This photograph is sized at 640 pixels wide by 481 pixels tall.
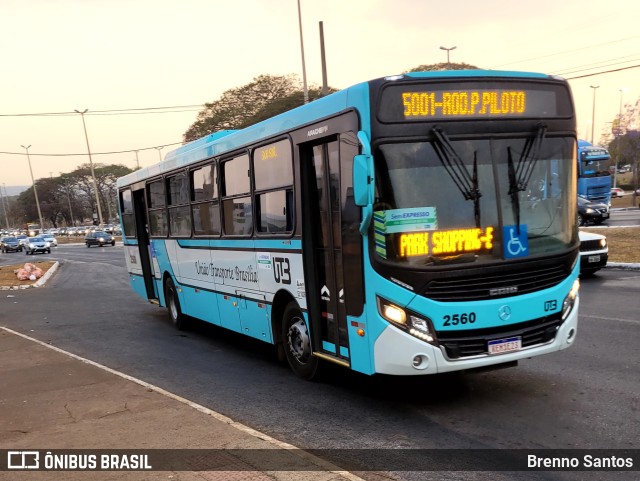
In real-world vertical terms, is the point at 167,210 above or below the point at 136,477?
above

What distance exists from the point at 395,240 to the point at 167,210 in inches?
268

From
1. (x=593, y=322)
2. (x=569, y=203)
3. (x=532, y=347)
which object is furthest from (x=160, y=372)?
(x=593, y=322)

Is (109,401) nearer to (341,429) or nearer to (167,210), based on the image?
(341,429)

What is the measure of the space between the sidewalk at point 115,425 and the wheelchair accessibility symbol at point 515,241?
2520 millimetres

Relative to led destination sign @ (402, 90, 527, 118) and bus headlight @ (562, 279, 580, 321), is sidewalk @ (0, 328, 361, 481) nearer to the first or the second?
bus headlight @ (562, 279, 580, 321)

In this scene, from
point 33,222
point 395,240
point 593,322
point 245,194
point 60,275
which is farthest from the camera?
point 33,222

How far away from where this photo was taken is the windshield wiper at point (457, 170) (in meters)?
5.05

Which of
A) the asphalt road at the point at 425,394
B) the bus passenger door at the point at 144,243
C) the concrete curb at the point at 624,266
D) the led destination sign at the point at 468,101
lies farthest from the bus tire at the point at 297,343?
the concrete curb at the point at 624,266

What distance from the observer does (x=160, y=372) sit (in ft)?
24.9

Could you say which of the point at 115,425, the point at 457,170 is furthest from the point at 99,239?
the point at 457,170

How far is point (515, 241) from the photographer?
17.0ft

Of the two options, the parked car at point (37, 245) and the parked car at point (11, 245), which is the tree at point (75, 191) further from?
the parked car at point (37, 245)

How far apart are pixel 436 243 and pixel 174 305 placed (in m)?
7.45

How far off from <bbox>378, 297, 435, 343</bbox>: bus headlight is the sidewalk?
1.41 metres
